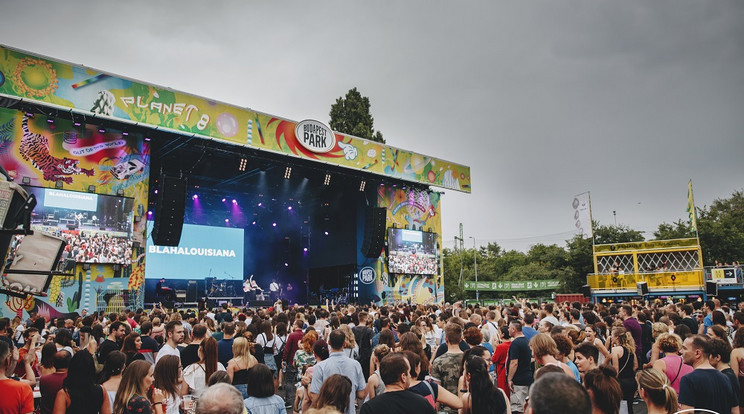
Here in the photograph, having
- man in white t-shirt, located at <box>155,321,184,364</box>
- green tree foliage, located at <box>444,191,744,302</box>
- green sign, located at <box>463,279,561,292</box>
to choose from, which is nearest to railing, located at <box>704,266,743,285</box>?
green sign, located at <box>463,279,561,292</box>

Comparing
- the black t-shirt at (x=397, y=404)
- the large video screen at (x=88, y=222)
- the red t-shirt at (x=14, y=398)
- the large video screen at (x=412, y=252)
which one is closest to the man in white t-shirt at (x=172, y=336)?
the red t-shirt at (x=14, y=398)

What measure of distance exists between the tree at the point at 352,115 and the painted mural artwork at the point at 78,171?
46.5 ft

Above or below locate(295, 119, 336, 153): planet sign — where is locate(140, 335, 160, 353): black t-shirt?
below

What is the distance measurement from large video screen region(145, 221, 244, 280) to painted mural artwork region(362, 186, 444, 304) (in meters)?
6.51

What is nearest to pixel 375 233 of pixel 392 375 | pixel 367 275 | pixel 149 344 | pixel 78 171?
pixel 367 275

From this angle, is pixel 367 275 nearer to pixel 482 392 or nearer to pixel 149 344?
pixel 149 344

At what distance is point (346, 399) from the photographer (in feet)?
10.2

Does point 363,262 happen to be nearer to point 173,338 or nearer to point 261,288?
point 261,288

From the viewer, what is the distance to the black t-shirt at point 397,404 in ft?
9.54

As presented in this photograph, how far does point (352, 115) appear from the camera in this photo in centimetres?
2947

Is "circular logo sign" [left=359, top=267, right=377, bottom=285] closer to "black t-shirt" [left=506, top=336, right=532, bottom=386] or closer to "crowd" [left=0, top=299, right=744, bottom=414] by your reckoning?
"crowd" [left=0, top=299, right=744, bottom=414]

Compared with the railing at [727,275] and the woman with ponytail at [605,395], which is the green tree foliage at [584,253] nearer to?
the railing at [727,275]

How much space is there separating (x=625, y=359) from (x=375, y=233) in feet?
55.9

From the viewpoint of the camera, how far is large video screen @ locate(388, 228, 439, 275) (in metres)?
23.4
